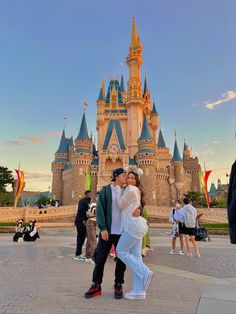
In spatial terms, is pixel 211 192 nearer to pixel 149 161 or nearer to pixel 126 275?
pixel 149 161

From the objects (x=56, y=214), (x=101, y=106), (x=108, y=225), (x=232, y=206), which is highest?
(x=101, y=106)

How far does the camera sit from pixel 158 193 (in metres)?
46.3

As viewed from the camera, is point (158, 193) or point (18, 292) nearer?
point (18, 292)

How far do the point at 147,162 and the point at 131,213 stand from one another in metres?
40.5

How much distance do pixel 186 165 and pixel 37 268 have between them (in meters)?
57.0

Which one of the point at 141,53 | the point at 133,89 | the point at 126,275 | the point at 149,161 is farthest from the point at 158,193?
the point at 126,275

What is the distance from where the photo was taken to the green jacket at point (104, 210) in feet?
12.7

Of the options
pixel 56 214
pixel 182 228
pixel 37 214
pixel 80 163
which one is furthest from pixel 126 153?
pixel 182 228

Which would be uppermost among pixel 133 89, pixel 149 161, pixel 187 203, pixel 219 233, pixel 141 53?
pixel 141 53

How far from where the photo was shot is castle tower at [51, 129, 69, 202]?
165 feet

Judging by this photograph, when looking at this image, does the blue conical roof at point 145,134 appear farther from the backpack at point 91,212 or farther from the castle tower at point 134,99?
the backpack at point 91,212

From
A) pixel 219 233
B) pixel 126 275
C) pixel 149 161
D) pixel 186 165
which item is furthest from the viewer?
pixel 186 165

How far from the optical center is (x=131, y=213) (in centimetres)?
380

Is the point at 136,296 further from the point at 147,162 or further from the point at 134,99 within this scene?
the point at 134,99
